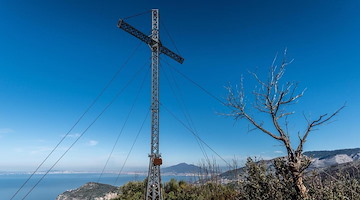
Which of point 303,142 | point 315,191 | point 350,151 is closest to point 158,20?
point 303,142

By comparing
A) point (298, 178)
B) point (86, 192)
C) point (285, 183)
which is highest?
point (298, 178)

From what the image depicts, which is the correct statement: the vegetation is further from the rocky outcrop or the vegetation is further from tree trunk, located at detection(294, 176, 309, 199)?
the rocky outcrop

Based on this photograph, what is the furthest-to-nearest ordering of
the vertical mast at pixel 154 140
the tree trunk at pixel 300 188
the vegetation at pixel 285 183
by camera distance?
the vertical mast at pixel 154 140 → the tree trunk at pixel 300 188 → the vegetation at pixel 285 183

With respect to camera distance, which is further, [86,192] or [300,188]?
[86,192]

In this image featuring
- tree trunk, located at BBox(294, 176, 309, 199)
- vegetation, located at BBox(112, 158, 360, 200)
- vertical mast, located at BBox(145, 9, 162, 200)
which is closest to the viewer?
vegetation, located at BBox(112, 158, 360, 200)

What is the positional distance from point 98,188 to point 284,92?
62827 millimetres

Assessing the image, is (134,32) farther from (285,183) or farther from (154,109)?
(285,183)

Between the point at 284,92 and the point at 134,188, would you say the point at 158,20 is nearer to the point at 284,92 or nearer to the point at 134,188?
the point at 284,92

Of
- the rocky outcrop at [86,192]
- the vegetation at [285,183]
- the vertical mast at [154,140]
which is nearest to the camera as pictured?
the vegetation at [285,183]

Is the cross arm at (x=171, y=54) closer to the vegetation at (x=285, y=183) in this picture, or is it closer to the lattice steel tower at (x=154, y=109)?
the lattice steel tower at (x=154, y=109)

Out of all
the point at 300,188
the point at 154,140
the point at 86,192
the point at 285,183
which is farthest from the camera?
the point at 86,192

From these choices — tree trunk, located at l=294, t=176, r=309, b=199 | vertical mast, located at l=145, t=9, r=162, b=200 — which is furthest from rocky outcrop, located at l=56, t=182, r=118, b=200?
tree trunk, located at l=294, t=176, r=309, b=199

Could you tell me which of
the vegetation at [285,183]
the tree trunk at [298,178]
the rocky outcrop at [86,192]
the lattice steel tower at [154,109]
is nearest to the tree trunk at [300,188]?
the tree trunk at [298,178]

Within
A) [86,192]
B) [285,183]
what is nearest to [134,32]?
[285,183]
